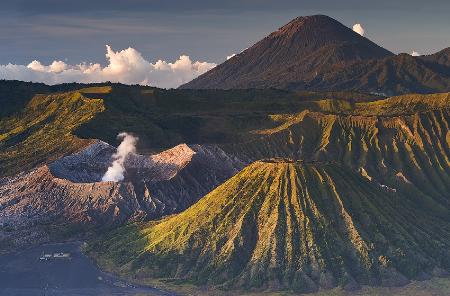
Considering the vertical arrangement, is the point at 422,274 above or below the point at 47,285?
below

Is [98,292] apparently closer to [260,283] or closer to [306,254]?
[260,283]

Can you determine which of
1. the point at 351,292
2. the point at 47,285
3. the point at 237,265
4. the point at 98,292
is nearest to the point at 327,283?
the point at 351,292

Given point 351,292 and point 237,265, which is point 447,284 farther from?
point 237,265

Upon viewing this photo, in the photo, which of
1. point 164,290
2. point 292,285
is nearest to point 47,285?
point 164,290

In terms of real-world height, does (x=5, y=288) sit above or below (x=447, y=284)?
above

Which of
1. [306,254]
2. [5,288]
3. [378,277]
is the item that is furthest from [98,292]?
[378,277]

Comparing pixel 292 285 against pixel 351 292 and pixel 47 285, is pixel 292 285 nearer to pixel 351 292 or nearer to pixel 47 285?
pixel 351 292

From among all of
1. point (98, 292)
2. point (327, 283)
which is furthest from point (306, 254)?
point (98, 292)
